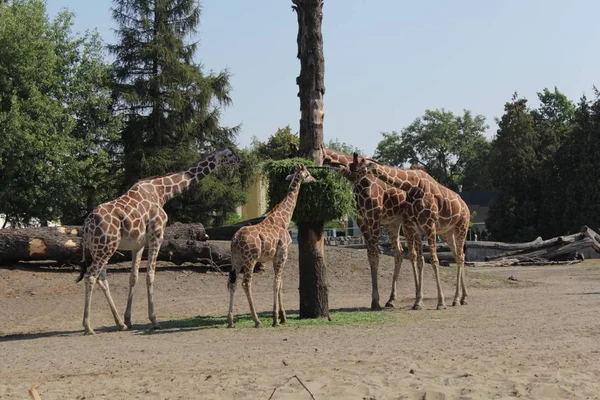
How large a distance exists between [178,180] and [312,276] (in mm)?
3353

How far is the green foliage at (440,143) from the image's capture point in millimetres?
92438

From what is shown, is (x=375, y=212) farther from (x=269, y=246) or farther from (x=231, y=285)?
(x=231, y=285)

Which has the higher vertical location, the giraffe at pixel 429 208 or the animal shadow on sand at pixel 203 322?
the giraffe at pixel 429 208

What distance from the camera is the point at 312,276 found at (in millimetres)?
15250

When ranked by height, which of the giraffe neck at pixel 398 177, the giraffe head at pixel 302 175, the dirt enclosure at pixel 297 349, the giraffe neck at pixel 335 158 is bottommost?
the dirt enclosure at pixel 297 349

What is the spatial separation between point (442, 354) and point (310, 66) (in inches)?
248

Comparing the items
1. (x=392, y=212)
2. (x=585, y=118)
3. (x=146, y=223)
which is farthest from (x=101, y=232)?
(x=585, y=118)

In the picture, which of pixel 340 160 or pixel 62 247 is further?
pixel 62 247

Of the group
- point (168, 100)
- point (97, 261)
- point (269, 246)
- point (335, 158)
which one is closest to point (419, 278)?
point (335, 158)

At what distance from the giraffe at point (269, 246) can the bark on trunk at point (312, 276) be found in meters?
0.52

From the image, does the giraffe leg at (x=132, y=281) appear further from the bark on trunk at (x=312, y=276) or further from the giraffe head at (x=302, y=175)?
the giraffe head at (x=302, y=175)

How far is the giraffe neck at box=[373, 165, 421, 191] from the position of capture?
16859 millimetres

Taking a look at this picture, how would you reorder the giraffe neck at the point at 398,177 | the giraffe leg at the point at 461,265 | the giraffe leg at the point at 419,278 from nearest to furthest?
1. the giraffe neck at the point at 398,177
2. the giraffe leg at the point at 419,278
3. the giraffe leg at the point at 461,265

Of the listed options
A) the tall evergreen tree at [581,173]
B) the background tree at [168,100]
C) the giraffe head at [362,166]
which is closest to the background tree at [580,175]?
the tall evergreen tree at [581,173]
